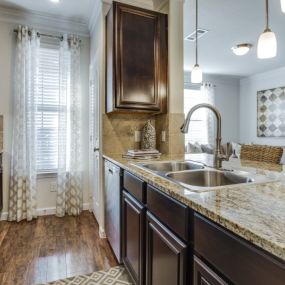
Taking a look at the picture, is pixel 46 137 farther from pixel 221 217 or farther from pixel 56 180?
pixel 221 217

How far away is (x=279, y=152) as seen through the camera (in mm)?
1970

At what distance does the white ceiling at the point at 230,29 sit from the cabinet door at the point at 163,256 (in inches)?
102

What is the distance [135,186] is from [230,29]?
308 centimetres

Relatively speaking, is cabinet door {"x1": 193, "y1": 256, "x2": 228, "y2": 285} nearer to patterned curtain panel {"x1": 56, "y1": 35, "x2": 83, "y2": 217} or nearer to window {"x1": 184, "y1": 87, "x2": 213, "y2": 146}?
patterned curtain panel {"x1": 56, "y1": 35, "x2": 83, "y2": 217}

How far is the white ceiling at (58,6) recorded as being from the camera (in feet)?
8.95

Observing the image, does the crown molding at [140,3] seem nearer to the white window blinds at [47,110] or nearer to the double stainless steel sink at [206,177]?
the white window blinds at [47,110]

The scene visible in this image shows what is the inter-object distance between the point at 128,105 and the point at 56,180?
1709mm

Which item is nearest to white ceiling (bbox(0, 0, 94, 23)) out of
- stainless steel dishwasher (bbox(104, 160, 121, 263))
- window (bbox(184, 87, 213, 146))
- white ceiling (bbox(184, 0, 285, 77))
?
white ceiling (bbox(184, 0, 285, 77))

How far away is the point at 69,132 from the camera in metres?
3.22

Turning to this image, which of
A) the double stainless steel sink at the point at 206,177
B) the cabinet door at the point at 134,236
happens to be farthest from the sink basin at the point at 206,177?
the cabinet door at the point at 134,236

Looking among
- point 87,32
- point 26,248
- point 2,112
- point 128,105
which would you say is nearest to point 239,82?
point 87,32

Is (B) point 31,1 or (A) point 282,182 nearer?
(A) point 282,182

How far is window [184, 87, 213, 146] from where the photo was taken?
591 cm

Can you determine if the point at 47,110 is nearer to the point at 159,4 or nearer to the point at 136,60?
the point at 136,60
